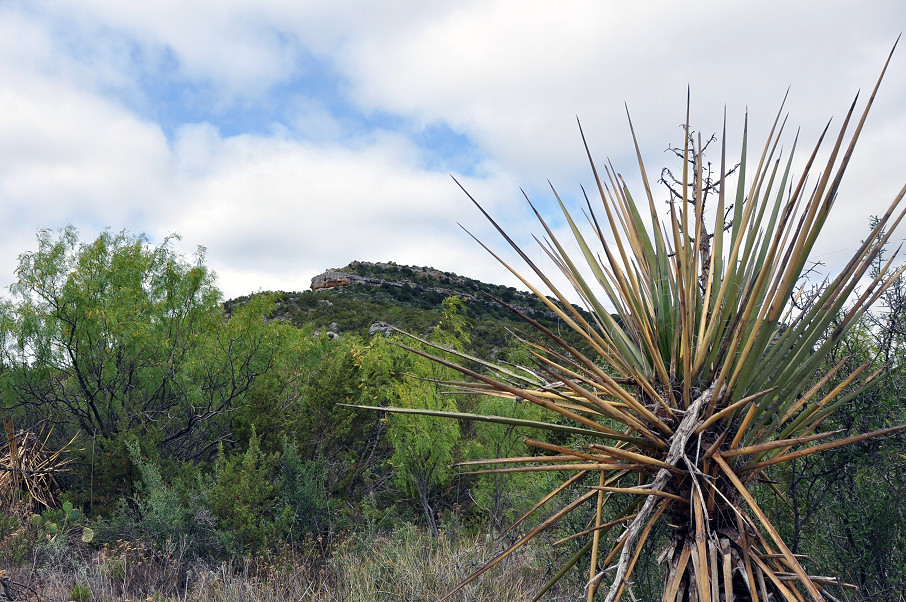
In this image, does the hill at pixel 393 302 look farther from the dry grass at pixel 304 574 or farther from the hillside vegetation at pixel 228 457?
the dry grass at pixel 304 574

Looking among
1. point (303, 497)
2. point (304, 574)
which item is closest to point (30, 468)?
point (303, 497)

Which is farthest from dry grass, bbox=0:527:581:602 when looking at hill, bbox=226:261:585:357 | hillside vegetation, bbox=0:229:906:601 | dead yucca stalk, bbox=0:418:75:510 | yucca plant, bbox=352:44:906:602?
hill, bbox=226:261:585:357

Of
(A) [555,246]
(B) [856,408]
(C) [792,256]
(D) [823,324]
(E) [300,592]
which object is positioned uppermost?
(A) [555,246]

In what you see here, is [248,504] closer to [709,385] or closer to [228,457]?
[228,457]

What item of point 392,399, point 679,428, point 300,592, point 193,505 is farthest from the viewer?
point 392,399

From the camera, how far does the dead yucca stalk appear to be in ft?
26.6

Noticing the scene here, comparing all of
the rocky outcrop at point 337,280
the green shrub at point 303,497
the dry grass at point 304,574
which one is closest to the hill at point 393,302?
the rocky outcrop at point 337,280

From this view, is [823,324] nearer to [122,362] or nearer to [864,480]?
[864,480]

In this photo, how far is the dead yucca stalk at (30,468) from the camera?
8102 mm

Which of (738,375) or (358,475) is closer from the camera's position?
(738,375)

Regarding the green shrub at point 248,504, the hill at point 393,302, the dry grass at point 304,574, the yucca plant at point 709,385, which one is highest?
the hill at point 393,302

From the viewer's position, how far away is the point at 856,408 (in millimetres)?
3201

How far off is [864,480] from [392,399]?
5.82m

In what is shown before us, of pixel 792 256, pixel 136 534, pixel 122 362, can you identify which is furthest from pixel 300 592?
pixel 122 362
